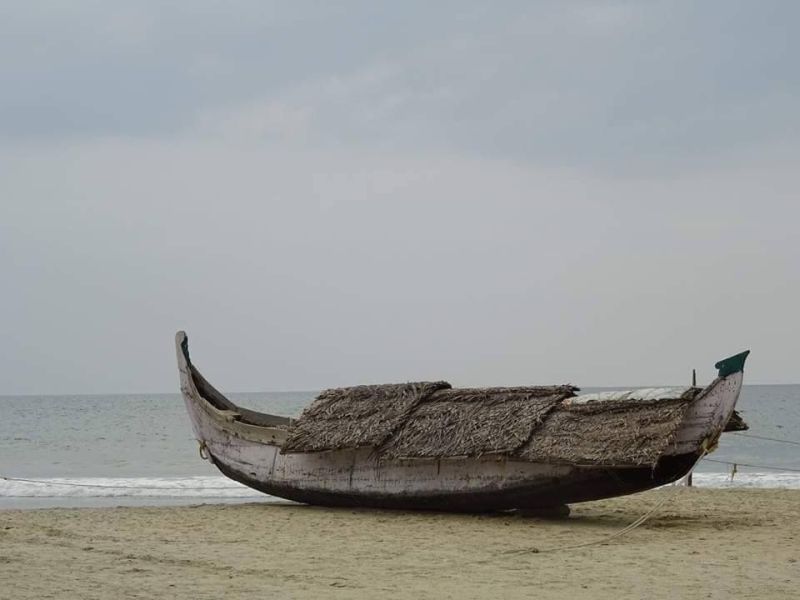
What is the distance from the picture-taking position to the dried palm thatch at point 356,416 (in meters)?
12.2

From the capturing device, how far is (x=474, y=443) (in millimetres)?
11406

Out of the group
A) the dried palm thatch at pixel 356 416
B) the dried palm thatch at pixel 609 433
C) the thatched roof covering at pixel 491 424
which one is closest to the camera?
the dried palm thatch at pixel 609 433

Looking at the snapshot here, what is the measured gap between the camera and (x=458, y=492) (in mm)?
11797

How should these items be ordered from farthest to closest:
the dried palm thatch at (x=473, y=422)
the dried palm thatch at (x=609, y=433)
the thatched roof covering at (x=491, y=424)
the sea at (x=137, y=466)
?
the sea at (x=137, y=466) < the dried palm thatch at (x=473, y=422) < the thatched roof covering at (x=491, y=424) < the dried palm thatch at (x=609, y=433)

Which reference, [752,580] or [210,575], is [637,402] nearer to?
[752,580]

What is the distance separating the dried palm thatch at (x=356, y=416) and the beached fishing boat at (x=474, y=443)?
0.05 ft

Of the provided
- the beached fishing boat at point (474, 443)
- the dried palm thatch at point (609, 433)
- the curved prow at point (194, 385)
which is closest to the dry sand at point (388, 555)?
the beached fishing boat at point (474, 443)

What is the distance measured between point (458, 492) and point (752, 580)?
175 inches

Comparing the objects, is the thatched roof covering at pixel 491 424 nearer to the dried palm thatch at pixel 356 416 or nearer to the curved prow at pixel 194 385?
the dried palm thatch at pixel 356 416

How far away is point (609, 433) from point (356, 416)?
3311 mm

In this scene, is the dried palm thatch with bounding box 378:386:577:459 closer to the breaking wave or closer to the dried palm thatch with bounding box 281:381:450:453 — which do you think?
the dried palm thatch with bounding box 281:381:450:453

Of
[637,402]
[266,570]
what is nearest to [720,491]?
[637,402]

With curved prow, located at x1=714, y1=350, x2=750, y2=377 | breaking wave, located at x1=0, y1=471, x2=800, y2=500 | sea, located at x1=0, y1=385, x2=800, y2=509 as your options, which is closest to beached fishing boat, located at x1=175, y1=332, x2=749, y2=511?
curved prow, located at x1=714, y1=350, x2=750, y2=377

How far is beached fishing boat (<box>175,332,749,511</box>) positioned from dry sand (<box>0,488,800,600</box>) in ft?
1.18
